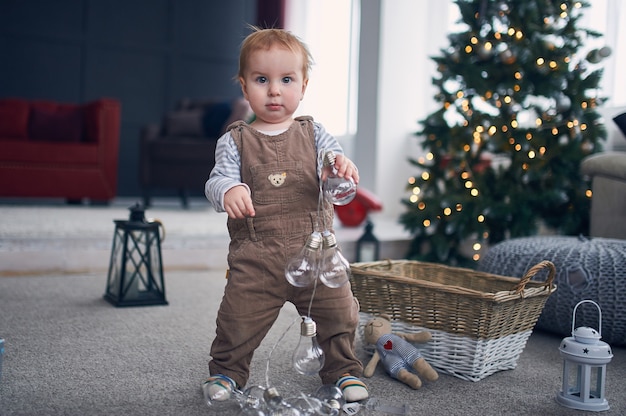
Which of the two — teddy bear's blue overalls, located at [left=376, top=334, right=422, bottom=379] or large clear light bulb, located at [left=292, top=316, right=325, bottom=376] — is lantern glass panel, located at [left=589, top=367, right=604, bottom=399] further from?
large clear light bulb, located at [left=292, top=316, right=325, bottom=376]

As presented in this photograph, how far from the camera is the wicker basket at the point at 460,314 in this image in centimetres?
146

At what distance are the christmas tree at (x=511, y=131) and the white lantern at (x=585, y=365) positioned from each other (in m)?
1.34

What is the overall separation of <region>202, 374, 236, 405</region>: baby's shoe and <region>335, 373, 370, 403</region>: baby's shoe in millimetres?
225

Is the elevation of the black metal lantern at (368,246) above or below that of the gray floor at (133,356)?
above

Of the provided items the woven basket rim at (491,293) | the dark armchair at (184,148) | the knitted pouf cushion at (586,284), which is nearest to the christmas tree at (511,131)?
the knitted pouf cushion at (586,284)

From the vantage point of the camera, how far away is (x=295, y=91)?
1304 millimetres

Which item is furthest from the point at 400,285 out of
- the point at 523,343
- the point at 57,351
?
the point at 57,351

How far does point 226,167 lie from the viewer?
1.29 meters

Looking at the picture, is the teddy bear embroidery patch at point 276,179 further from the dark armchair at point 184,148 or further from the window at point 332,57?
the window at point 332,57

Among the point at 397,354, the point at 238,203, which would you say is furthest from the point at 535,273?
the point at 238,203

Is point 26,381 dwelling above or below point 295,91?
below

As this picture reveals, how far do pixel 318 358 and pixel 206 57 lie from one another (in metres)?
6.31

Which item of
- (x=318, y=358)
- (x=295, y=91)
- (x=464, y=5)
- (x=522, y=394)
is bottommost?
(x=522, y=394)

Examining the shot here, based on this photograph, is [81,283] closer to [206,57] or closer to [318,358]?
[318,358]
